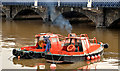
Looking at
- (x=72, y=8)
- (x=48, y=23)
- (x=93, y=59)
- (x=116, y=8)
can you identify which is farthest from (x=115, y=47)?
(x=48, y=23)

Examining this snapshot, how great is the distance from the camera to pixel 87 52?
28688 mm

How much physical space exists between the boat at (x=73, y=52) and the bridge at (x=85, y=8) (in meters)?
18.7

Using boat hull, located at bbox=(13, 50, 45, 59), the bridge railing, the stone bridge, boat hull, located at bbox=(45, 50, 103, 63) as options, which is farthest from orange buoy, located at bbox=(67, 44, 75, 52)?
the stone bridge

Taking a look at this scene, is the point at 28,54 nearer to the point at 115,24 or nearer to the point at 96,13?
the point at 96,13

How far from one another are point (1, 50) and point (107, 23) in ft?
72.7

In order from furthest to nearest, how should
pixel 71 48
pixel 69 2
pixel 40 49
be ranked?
pixel 69 2 → pixel 40 49 → pixel 71 48

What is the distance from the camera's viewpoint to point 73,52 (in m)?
28.2

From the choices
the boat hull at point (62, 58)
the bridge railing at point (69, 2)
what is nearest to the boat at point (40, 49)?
the boat hull at point (62, 58)

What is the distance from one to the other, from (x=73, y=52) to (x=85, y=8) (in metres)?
25.1

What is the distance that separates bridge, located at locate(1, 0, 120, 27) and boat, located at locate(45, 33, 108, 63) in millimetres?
18656

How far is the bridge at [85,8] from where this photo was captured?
49106 mm

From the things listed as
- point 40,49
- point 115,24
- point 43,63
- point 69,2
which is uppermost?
point 69,2

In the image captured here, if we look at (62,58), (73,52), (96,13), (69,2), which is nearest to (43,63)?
(62,58)

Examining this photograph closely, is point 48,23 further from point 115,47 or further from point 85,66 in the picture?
point 85,66
